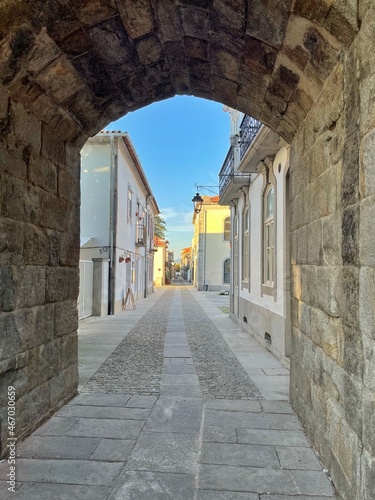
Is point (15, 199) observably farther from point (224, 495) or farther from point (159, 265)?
point (159, 265)

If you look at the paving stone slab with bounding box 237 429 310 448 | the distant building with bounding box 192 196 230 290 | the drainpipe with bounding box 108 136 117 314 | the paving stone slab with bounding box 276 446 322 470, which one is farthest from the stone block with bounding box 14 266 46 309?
the distant building with bounding box 192 196 230 290

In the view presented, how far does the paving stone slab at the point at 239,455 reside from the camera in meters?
2.70

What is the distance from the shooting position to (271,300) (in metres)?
6.62

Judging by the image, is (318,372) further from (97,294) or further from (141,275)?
(141,275)

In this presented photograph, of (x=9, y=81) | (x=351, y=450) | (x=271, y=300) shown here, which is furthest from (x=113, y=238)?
(x=351, y=450)

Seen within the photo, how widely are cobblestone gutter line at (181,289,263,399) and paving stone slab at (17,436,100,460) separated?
5.25 ft

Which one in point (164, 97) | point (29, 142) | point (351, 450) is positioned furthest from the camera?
point (164, 97)

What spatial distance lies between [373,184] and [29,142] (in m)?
2.72

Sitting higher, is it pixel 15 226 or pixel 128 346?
pixel 15 226

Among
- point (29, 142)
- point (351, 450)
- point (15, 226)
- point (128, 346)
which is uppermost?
point (29, 142)

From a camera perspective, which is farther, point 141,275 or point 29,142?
point 141,275

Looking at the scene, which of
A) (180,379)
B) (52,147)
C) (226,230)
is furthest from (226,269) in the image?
(52,147)

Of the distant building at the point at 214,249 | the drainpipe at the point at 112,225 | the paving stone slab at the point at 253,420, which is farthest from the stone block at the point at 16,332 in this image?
the distant building at the point at 214,249

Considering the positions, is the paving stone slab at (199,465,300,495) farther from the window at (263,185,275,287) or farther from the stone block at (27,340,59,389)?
the window at (263,185,275,287)
